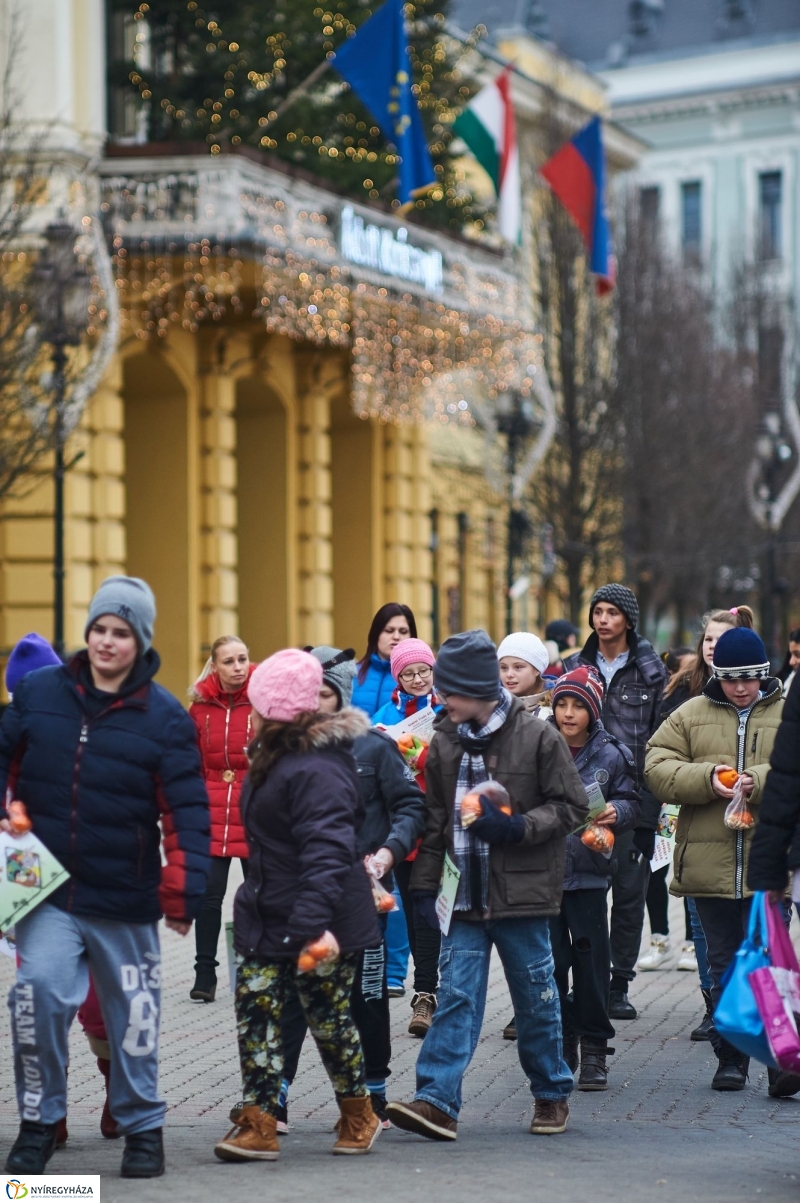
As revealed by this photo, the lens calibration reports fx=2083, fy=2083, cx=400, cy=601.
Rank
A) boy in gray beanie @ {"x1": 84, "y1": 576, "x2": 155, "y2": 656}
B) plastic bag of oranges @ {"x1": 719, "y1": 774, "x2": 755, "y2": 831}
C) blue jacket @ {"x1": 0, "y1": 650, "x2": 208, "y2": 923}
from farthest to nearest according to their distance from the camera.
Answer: plastic bag of oranges @ {"x1": 719, "y1": 774, "x2": 755, "y2": 831}, boy in gray beanie @ {"x1": 84, "y1": 576, "x2": 155, "y2": 656}, blue jacket @ {"x1": 0, "y1": 650, "x2": 208, "y2": 923}

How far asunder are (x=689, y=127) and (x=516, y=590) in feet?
135

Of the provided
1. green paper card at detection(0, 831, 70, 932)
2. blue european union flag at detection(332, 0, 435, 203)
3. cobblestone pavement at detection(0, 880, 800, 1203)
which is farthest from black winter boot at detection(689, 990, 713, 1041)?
blue european union flag at detection(332, 0, 435, 203)

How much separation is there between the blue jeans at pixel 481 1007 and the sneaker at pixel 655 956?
480 cm

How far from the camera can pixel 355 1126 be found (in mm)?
7016

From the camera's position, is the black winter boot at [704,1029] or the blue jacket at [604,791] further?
the black winter boot at [704,1029]

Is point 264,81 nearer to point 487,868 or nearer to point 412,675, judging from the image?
point 412,675

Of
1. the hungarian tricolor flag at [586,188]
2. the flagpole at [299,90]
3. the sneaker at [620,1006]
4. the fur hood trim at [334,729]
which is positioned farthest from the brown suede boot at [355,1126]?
the hungarian tricolor flag at [586,188]

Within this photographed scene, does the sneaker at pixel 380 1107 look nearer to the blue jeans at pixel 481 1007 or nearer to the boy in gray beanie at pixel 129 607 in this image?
the blue jeans at pixel 481 1007

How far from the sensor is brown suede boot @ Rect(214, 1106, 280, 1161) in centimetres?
681

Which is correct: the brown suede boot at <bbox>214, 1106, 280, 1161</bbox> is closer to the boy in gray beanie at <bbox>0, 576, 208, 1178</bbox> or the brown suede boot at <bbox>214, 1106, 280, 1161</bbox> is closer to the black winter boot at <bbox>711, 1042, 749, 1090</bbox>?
the boy in gray beanie at <bbox>0, 576, 208, 1178</bbox>

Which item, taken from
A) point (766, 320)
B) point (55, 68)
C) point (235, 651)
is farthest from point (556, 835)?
point (766, 320)

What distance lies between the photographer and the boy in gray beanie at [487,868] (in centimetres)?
722

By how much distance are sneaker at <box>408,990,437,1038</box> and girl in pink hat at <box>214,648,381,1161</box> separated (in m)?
2.72

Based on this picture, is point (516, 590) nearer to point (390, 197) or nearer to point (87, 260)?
point (390, 197)
